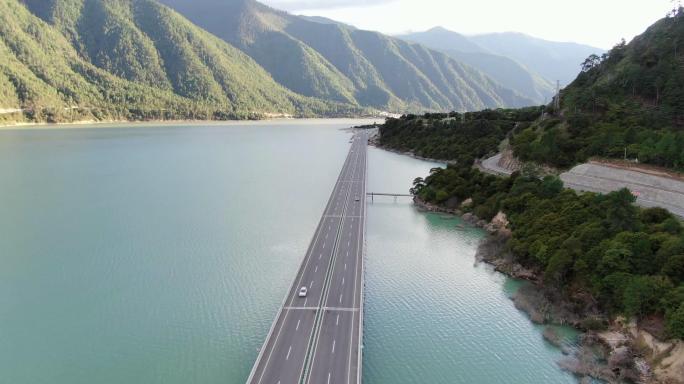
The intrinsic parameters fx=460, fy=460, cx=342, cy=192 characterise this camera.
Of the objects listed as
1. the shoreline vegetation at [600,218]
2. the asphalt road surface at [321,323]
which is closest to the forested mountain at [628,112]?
the shoreline vegetation at [600,218]

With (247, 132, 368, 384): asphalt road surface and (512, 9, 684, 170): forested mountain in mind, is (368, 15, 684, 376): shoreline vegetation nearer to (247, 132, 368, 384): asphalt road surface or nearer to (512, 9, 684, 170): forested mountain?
(512, 9, 684, 170): forested mountain

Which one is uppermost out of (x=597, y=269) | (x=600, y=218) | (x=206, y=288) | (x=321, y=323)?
(x=600, y=218)

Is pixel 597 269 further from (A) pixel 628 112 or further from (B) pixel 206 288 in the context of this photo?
(A) pixel 628 112

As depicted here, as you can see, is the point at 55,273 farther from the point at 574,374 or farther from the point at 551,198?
the point at 551,198

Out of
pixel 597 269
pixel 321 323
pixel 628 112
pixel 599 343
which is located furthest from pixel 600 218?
pixel 628 112

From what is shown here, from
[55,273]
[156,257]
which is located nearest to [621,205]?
[156,257]
